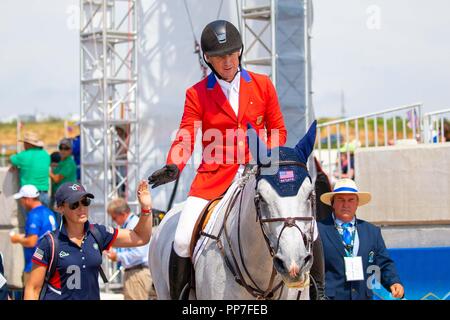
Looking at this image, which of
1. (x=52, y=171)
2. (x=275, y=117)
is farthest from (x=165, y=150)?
(x=275, y=117)

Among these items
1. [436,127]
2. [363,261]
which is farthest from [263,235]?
[436,127]

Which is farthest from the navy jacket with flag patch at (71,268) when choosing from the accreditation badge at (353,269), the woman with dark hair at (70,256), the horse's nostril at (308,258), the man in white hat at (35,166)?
the man in white hat at (35,166)

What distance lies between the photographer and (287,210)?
4.57 metres

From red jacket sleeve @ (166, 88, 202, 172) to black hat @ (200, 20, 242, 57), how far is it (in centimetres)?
33

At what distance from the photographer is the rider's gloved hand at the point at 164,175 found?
5438 mm

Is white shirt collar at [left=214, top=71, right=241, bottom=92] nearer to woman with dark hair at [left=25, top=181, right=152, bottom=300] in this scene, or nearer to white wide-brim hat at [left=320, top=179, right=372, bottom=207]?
woman with dark hair at [left=25, top=181, right=152, bottom=300]

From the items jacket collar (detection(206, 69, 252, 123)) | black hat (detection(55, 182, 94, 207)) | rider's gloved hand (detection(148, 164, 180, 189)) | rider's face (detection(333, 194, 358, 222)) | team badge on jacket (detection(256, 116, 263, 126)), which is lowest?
rider's face (detection(333, 194, 358, 222))

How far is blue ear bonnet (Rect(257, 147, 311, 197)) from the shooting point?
463 cm

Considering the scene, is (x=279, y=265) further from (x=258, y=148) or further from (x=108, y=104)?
(x=108, y=104)

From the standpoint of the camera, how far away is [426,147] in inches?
324

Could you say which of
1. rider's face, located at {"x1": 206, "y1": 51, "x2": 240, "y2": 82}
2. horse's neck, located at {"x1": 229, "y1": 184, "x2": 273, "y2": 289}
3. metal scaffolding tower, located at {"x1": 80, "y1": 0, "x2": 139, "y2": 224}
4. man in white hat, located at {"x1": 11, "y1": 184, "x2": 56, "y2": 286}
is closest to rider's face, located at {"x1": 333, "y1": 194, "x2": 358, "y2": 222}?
rider's face, located at {"x1": 206, "y1": 51, "x2": 240, "y2": 82}

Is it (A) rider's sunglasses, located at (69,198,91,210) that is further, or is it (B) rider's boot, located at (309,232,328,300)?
(A) rider's sunglasses, located at (69,198,91,210)

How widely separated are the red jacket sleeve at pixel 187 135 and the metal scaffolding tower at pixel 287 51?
4999mm
